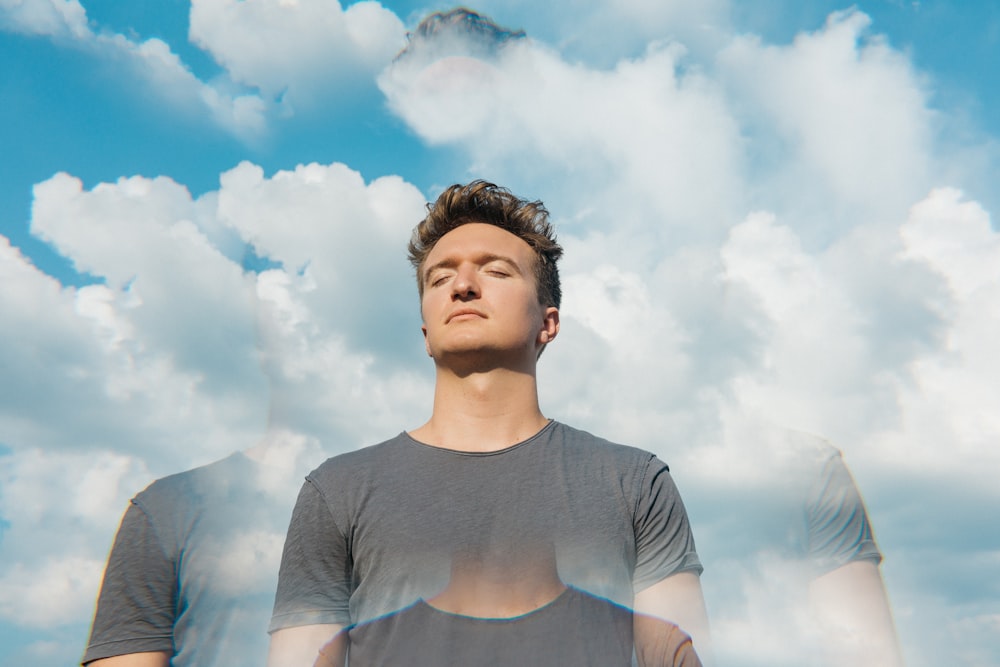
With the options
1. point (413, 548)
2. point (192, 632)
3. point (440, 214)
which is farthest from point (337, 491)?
point (440, 214)

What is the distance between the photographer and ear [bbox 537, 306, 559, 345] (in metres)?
5.27

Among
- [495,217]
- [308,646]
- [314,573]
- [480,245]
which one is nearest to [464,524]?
[314,573]

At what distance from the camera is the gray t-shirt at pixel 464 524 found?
3775 mm

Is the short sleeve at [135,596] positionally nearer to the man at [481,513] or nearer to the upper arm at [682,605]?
the man at [481,513]

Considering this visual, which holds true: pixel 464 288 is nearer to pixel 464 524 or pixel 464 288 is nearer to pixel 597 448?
pixel 597 448

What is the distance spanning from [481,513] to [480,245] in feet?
6.07

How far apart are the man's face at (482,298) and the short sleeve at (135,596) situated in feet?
6.02

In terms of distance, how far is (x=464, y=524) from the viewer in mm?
3898

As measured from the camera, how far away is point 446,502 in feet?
13.2

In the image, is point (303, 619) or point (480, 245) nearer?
point (303, 619)

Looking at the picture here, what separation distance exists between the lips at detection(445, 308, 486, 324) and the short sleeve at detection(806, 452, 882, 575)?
207cm

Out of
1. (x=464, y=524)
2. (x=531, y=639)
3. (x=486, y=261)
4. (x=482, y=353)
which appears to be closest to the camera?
(x=531, y=639)

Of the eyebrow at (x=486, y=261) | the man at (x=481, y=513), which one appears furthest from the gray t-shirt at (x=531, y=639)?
the eyebrow at (x=486, y=261)

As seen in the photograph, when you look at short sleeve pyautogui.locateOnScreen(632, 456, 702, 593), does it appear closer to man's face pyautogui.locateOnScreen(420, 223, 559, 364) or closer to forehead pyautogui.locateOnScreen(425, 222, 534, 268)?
man's face pyautogui.locateOnScreen(420, 223, 559, 364)
